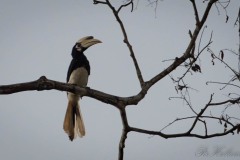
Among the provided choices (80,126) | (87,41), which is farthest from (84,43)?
(80,126)

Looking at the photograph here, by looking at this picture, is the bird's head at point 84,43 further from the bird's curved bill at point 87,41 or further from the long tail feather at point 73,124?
the long tail feather at point 73,124

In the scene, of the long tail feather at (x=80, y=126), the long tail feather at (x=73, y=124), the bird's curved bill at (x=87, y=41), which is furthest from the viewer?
the bird's curved bill at (x=87, y=41)

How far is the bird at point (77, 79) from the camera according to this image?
5043mm

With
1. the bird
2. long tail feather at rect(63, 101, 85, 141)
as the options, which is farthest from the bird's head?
long tail feather at rect(63, 101, 85, 141)

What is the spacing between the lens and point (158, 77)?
12.3 feet

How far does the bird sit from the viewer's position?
5.04 metres

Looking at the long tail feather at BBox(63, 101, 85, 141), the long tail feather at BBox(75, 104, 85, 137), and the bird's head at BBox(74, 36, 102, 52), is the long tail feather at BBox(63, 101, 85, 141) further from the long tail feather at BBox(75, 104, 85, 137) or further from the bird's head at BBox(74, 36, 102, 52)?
the bird's head at BBox(74, 36, 102, 52)

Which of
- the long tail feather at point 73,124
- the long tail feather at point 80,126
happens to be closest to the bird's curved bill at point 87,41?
the long tail feather at point 73,124

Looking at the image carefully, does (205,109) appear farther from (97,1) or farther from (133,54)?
(97,1)

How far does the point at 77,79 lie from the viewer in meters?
6.52

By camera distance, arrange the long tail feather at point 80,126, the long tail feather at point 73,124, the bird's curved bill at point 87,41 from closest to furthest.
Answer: the long tail feather at point 73,124
the long tail feather at point 80,126
the bird's curved bill at point 87,41

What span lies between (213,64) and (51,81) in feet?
7.41

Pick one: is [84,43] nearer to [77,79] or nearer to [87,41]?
[87,41]

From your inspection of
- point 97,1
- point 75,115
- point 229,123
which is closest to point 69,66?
point 75,115
